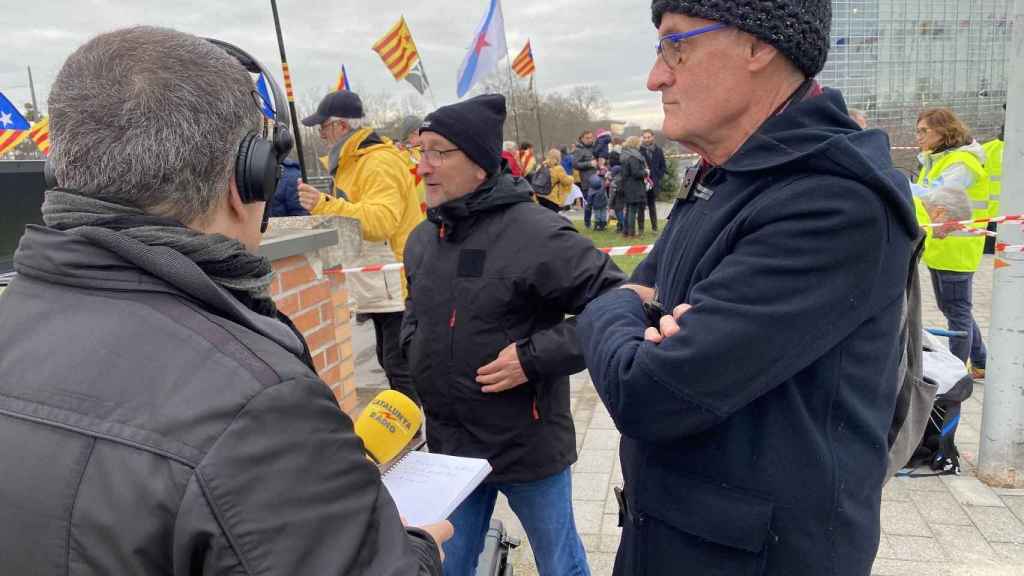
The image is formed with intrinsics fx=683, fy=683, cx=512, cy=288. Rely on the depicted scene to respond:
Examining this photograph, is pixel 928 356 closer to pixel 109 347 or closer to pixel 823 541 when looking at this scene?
pixel 823 541

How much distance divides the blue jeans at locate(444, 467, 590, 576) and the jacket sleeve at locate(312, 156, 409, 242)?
2.39 m

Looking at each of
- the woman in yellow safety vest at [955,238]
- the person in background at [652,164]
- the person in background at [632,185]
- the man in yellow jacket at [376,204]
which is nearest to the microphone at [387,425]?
the man in yellow jacket at [376,204]

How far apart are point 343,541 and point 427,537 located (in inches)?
12.4

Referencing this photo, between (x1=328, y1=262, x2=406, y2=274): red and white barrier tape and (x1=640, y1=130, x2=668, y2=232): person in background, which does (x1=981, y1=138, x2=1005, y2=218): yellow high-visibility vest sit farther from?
(x1=640, y1=130, x2=668, y2=232): person in background

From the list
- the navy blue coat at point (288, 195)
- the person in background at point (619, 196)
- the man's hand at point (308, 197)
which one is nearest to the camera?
the man's hand at point (308, 197)

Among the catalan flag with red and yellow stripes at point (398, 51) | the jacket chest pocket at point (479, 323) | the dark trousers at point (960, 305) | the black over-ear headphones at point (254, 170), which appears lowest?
the dark trousers at point (960, 305)

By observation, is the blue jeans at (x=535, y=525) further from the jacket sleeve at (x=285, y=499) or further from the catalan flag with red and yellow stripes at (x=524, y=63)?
the catalan flag with red and yellow stripes at (x=524, y=63)

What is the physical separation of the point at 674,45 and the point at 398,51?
22.7ft

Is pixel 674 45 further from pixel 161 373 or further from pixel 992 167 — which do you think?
pixel 992 167

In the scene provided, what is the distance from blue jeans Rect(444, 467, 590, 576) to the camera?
2469 millimetres

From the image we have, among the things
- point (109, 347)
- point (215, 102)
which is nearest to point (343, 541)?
point (109, 347)

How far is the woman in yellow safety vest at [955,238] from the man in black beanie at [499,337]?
3.93 metres

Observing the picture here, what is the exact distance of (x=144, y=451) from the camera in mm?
853

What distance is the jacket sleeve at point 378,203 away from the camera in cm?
439
